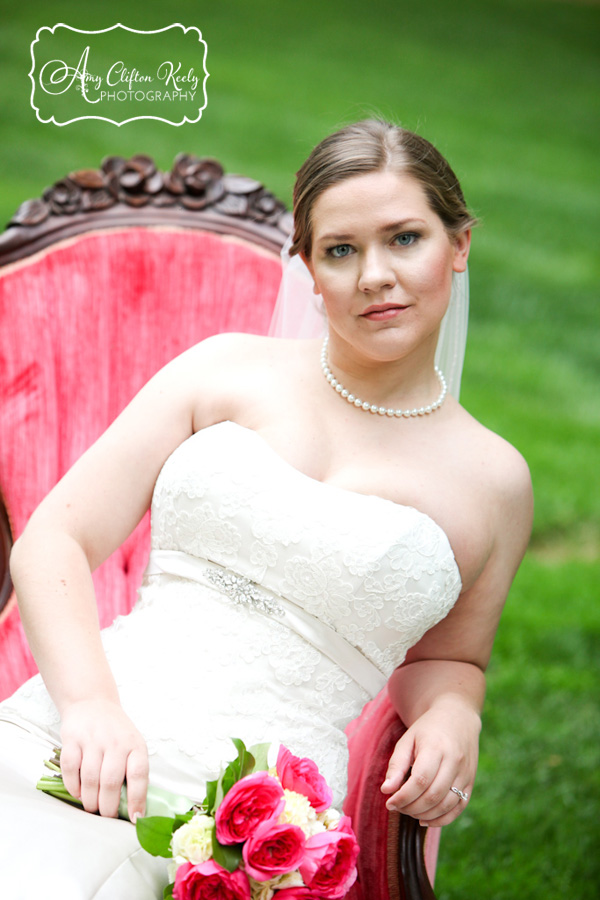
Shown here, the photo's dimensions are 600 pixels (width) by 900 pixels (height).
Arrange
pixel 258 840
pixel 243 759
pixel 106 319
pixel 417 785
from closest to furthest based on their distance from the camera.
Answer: pixel 258 840
pixel 243 759
pixel 417 785
pixel 106 319

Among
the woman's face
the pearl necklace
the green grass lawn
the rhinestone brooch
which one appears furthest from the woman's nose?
the green grass lawn

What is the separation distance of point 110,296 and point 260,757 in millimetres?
1396

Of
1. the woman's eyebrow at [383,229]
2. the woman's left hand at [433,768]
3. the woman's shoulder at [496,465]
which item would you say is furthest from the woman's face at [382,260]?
the woman's left hand at [433,768]

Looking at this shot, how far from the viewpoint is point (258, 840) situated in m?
1.24

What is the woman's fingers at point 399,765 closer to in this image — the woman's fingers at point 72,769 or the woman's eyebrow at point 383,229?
the woman's fingers at point 72,769

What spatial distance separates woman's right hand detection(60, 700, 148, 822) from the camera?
1.48 metres

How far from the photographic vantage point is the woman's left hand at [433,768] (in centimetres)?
164

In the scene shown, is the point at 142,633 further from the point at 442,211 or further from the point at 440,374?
the point at 442,211

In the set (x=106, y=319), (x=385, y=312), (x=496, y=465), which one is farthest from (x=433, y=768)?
(x=106, y=319)

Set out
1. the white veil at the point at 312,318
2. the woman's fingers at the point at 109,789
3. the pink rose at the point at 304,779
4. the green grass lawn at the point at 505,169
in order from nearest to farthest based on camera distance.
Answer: the pink rose at the point at 304,779 < the woman's fingers at the point at 109,789 < the white veil at the point at 312,318 < the green grass lawn at the point at 505,169

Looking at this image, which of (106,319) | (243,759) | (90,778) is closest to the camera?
→ (243,759)

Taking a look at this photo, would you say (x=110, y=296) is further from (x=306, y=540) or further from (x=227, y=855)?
(x=227, y=855)

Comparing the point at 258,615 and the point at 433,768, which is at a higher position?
the point at 258,615

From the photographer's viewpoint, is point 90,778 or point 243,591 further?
point 243,591
